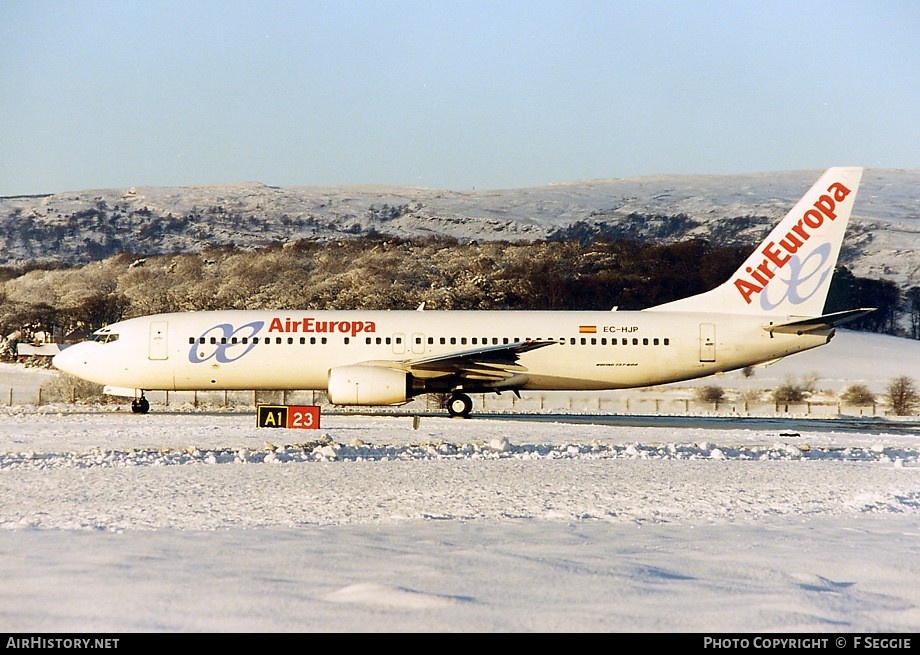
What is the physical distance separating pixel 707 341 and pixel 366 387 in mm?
9640

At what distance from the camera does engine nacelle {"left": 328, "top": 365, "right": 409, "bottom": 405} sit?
88.2 feet

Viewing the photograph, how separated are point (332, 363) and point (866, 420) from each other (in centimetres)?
1657

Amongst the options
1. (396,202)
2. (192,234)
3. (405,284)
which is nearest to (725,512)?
(405,284)

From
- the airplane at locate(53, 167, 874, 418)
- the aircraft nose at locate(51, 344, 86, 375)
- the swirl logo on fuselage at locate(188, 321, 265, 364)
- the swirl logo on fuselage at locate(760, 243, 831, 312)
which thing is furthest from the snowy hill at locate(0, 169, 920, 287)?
the aircraft nose at locate(51, 344, 86, 375)

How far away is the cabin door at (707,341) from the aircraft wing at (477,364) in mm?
4239

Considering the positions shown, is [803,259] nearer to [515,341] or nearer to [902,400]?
[515,341]

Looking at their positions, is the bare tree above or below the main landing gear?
below

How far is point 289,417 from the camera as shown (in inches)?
883

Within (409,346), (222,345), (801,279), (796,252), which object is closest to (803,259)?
(796,252)

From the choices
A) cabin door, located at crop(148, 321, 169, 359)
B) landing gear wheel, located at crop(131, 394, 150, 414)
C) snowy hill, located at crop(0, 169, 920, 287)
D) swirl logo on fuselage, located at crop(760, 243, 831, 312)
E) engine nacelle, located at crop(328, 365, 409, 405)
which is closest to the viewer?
engine nacelle, located at crop(328, 365, 409, 405)

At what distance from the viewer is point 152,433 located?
21031 millimetres

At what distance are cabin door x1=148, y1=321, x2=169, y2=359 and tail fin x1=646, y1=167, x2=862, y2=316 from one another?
15412mm

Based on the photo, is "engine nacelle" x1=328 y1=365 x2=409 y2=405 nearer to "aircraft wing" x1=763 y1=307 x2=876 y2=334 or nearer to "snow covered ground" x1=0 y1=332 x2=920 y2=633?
"snow covered ground" x1=0 y1=332 x2=920 y2=633
